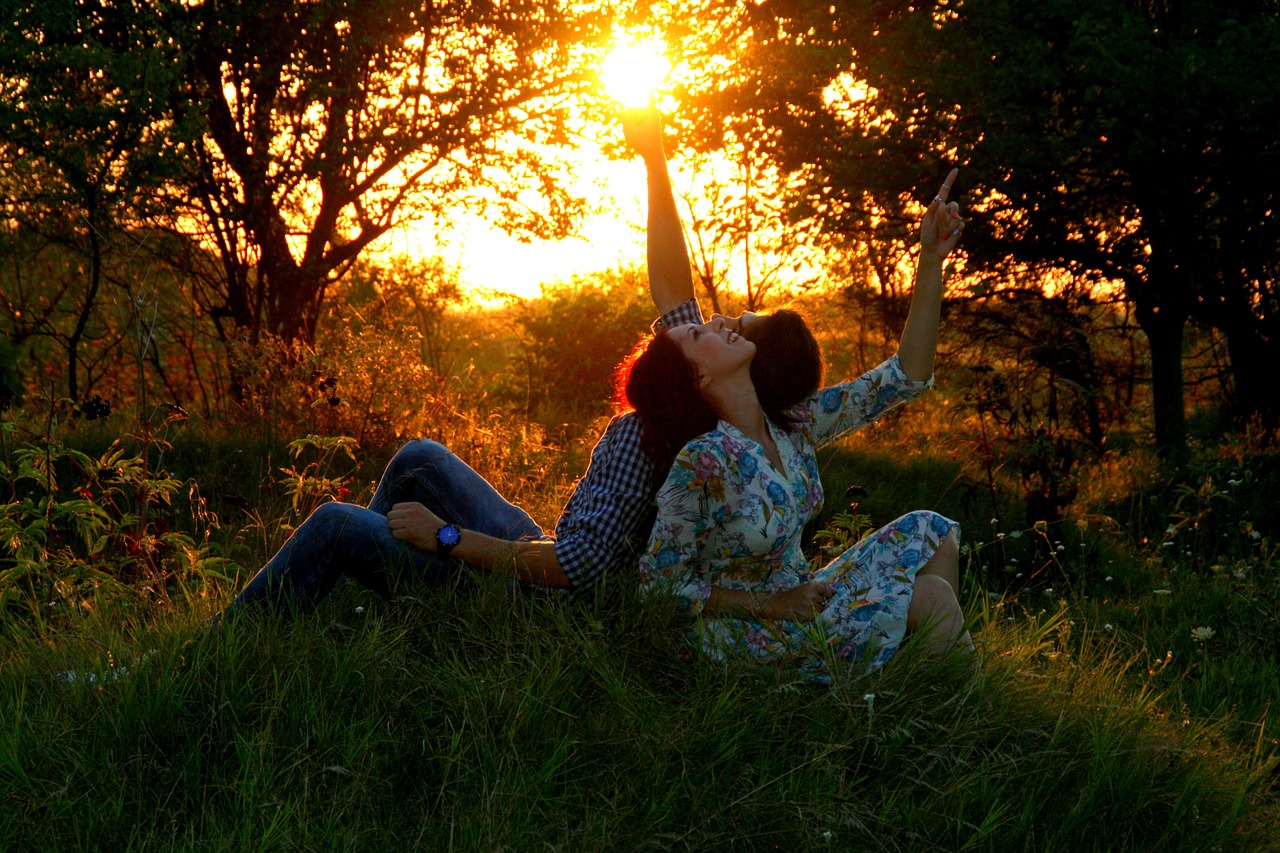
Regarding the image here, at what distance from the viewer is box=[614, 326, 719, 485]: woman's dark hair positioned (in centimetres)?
331

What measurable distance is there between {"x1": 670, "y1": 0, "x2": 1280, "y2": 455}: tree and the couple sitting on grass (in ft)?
16.3

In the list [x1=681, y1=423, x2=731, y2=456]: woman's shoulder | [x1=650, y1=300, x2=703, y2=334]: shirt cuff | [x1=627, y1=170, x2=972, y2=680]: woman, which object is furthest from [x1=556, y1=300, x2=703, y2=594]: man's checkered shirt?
[x1=650, y1=300, x2=703, y2=334]: shirt cuff

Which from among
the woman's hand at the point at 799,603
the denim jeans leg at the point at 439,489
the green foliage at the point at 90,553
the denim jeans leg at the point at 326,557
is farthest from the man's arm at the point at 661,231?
the green foliage at the point at 90,553

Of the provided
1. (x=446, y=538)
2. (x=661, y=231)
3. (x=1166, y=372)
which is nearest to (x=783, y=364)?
(x=661, y=231)

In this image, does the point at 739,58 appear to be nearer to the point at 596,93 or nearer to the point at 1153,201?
the point at 596,93

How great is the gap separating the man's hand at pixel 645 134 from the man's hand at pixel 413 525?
1512 mm

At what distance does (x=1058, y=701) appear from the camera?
319 cm

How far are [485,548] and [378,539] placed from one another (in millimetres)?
318

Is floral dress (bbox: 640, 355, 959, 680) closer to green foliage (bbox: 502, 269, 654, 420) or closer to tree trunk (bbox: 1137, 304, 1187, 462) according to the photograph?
tree trunk (bbox: 1137, 304, 1187, 462)

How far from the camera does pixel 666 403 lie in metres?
3.32

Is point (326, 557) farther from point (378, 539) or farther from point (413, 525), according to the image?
point (413, 525)

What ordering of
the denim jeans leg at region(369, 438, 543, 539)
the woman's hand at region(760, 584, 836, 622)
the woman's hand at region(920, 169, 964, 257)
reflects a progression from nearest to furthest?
the woman's hand at region(760, 584, 836, 622) → the woman's hand at region(920, 169, 964, 257) → the denim jeans leg at region(369, 438, 543, 539)

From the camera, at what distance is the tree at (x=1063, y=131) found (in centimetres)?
752

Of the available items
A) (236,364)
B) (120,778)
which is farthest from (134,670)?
(236,364)
